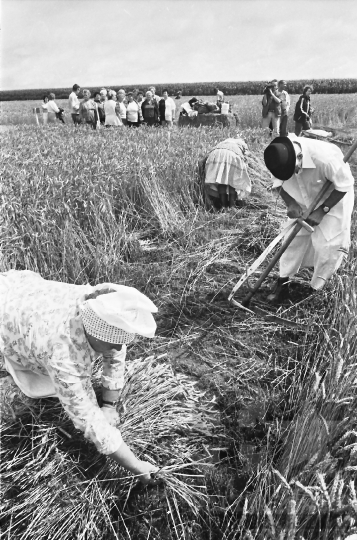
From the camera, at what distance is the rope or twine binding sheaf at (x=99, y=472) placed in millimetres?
1651

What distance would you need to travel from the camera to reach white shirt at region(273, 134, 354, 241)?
2812 mm

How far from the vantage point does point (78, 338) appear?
1554 millimetres

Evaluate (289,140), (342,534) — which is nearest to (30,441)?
(342,534)

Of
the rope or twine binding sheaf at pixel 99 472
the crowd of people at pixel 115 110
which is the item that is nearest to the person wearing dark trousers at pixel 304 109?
the crowd of people at pixel 115 110

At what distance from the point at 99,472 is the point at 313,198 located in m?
2.28

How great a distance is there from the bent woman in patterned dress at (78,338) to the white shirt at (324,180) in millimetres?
1833

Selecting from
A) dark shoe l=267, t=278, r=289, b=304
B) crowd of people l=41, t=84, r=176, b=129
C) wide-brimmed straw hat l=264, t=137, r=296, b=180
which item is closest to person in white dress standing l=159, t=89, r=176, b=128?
crowd of people l=41, t=84, r=176, b=129

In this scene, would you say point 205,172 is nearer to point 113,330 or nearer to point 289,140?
point 289,140

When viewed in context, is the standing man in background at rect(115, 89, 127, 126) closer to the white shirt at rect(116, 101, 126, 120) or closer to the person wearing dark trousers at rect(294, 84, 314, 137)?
the white shirt at rect(116, 101, 126, 120)

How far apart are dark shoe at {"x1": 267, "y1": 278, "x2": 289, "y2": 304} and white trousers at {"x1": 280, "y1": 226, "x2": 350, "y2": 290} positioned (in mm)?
94

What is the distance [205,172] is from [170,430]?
149 inches

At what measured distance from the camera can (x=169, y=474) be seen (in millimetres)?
1824

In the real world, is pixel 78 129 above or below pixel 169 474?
above

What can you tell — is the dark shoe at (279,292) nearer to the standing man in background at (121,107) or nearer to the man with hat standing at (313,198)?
the man with hat standing at (313,198)
